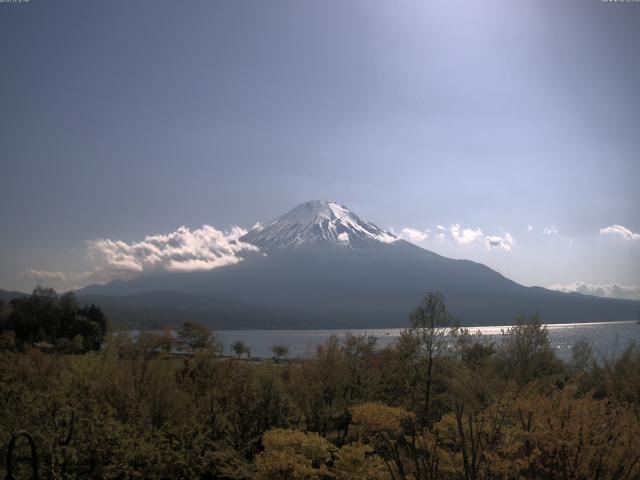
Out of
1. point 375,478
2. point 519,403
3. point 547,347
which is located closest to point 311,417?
point 375,478

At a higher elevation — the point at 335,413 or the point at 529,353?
the point at 529,353

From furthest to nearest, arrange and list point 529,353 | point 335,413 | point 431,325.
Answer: point 529,353, point 431,325, point 335,413

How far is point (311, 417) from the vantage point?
23.2 m

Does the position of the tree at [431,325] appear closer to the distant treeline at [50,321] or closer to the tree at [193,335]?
the tree at [193,335]

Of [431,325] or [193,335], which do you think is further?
[193,335]

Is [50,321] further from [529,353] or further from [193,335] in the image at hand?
[529,353]

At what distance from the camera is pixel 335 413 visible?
22891 millimetres

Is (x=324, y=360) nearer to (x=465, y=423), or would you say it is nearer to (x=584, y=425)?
(x=465, y=423)

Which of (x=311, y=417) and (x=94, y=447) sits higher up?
(x=94, y=447)

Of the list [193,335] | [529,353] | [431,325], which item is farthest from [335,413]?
[193,335]

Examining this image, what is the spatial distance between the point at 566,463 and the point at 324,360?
15.7 metres

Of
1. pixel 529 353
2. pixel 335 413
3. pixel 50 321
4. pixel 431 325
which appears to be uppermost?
pixel 431 325

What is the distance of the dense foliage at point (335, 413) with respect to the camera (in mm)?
10070

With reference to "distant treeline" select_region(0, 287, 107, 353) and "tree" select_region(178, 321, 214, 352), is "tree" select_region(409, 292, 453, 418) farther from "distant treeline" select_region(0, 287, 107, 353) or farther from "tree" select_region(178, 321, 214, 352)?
"distant treeline" select_region(0, 287, 107, 353)
